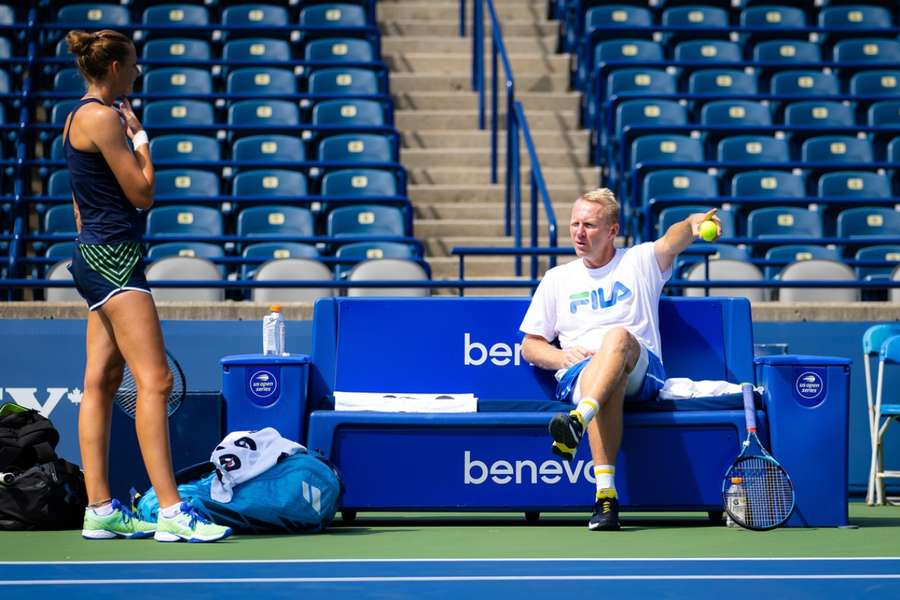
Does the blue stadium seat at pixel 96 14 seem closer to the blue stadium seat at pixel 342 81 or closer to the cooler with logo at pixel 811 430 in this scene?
the blue stadium seat at pixel 342 81

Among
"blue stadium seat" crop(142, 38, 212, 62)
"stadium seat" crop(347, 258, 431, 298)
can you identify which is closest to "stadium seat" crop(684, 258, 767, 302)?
"stadium seat" crop(347, 258, 431, 298)

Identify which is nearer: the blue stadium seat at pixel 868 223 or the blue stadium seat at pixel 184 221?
the blue stadium seat at pixel 184 221

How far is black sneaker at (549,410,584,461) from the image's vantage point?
215 inches

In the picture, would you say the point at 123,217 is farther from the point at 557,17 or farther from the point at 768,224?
the point at 557,17

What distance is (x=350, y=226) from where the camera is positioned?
35.8 feet

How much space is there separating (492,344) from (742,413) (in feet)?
4.00

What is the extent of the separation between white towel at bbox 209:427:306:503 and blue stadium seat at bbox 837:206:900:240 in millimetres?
6527

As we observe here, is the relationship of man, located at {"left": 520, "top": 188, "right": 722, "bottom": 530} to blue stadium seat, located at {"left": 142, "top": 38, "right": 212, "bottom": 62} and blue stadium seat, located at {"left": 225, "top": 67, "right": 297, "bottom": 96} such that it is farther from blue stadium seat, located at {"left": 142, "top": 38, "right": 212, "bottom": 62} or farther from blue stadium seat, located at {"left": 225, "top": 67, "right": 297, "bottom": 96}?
blue stadium seat, located at {"left": 142, "top": 38, "right": 212, "bottom": 62}

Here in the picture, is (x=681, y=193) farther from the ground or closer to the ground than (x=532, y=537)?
farther from the ground

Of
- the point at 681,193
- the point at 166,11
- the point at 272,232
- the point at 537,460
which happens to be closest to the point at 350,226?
the point at 272,232

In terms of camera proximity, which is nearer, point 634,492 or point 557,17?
point 634,492

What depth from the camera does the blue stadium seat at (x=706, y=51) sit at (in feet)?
43.2

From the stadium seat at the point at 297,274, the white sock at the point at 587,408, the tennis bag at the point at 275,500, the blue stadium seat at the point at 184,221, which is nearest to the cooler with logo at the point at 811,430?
the white sock at the point at 587,408

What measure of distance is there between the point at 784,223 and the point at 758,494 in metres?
5.48
